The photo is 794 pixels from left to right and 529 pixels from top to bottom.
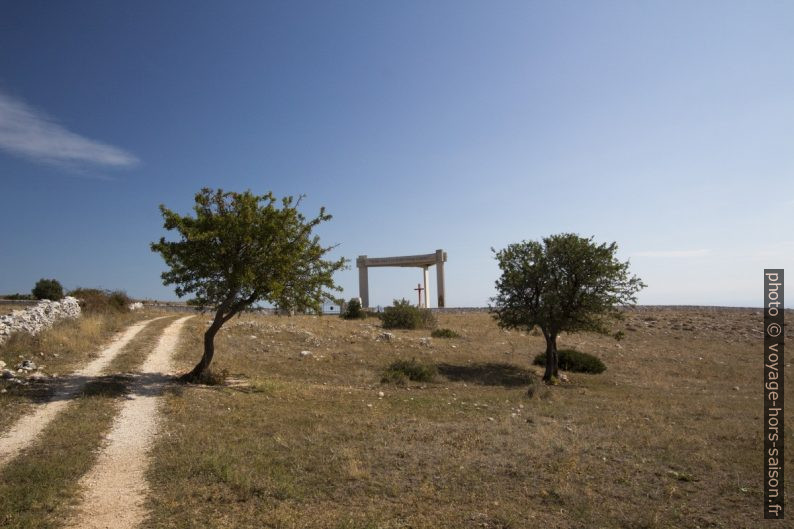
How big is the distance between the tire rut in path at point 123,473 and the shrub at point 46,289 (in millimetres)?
48283

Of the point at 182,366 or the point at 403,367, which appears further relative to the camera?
the point at 403,367

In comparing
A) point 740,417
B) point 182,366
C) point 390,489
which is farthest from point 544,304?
point 390,489

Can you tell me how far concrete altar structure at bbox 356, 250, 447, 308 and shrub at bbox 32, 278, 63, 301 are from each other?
109 feet

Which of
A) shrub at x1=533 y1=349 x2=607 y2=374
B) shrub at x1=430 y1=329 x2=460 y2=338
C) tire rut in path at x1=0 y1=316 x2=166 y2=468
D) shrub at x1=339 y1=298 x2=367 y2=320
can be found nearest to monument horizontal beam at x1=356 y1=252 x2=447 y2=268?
shrub at x1=339 y1=298 x2=367 y2=320

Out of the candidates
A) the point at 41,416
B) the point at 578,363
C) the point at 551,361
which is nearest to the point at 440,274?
the point at 578,363

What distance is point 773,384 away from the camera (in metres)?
20.1

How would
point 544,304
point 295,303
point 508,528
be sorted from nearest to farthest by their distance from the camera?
point 508,528
point 295,303
point 544,304

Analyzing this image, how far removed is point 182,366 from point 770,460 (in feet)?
60.9

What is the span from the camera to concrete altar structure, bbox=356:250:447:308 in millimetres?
60750

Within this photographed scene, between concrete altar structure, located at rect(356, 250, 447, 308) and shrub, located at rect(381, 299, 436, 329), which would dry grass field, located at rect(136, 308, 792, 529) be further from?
concrete altar structure, located at rect(356, 250, 447, 308)

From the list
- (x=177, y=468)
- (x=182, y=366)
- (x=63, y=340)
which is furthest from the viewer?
(x=63, y=340)

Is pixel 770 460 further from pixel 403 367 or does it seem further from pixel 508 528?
pixel 403 367

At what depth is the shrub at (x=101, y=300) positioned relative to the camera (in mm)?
34562

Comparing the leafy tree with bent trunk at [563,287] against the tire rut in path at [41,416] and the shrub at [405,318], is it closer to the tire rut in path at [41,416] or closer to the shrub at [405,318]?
the shrub at [405,318]
